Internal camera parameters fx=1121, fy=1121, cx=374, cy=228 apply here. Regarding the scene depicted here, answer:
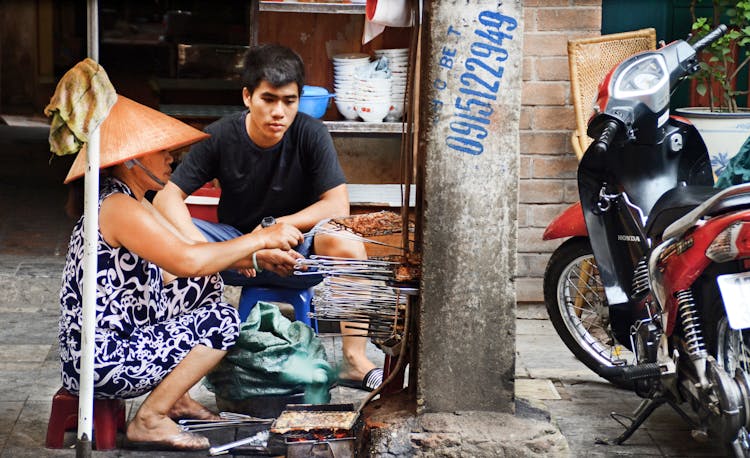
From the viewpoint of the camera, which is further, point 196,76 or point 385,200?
point 196,76

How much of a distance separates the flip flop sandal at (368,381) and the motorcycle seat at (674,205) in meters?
1.36

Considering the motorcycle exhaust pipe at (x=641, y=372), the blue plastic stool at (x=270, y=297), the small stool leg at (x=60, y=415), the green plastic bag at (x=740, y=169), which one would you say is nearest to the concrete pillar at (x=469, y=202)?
the motorcycle exhaust pipe at (x=641, y=372)

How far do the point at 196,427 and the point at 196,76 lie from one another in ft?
32.1

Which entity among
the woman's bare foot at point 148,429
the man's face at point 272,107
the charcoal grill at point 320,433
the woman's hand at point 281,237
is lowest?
the woman's bare foot at point 148,429

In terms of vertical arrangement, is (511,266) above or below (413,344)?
above

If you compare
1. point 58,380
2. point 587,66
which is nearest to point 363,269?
point 58,380

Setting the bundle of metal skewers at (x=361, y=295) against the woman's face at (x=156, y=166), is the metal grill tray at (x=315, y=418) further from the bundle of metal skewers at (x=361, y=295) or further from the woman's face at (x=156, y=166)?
the woman's face at (x=156, y=166)

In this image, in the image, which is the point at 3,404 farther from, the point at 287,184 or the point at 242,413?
the point at 287,184

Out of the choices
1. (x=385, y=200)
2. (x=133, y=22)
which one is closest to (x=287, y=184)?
(x=385, y=200)

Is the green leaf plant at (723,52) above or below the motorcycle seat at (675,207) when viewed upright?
above

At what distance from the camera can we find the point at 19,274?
21.1ft

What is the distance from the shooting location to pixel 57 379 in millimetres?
5051

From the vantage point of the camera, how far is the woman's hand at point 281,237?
4.16 meters

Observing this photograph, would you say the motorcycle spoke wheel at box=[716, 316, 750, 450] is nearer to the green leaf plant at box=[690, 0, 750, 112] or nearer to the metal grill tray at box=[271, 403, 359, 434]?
the metal grill tray at box=[271, 403, 359, 434]
